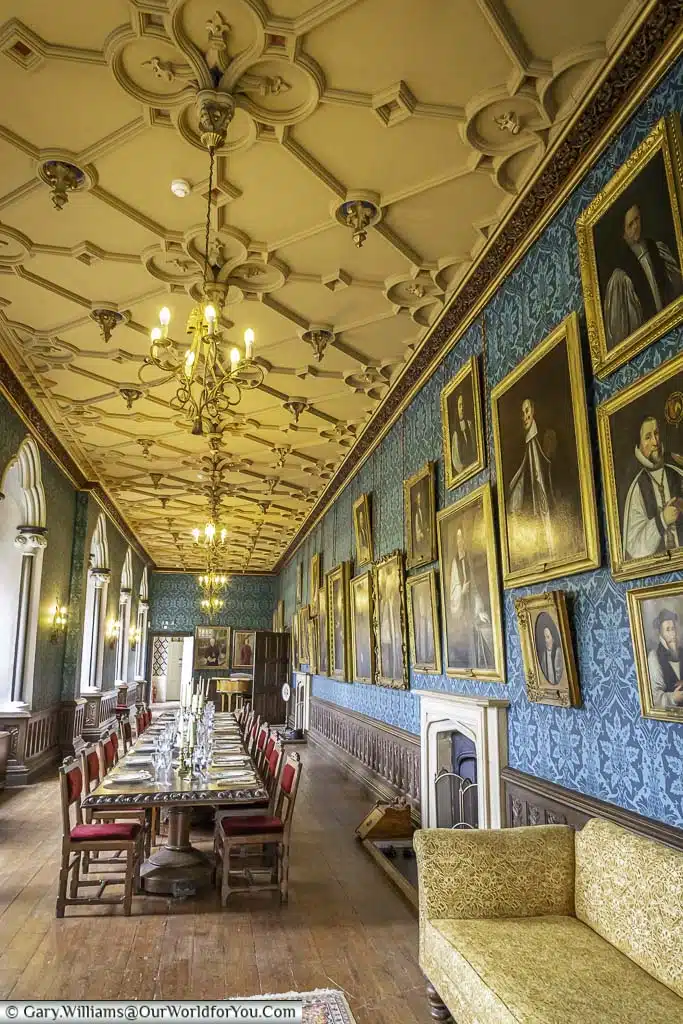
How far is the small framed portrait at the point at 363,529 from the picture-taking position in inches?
375

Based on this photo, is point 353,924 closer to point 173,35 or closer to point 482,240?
point 482,240

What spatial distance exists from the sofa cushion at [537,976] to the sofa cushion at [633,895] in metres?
0.06

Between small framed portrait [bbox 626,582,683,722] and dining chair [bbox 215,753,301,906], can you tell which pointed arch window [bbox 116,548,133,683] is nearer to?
dining chair [bbox 215,753,301,906]

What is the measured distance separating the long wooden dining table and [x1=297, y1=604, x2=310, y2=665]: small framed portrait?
9088mm

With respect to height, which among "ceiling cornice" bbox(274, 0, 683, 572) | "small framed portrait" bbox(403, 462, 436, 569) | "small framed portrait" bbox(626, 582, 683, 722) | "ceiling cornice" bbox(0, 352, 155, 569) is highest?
"ceiling cornice" bbox(0, 352, 155, 569)

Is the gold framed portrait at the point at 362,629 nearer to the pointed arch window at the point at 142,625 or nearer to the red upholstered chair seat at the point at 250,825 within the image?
the red upholstered chair seat at the point at 250,825

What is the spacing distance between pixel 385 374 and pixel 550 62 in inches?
165

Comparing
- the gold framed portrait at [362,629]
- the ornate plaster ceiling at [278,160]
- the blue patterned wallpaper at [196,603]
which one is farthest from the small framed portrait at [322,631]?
the blue patterned wallpaper at [196,603]

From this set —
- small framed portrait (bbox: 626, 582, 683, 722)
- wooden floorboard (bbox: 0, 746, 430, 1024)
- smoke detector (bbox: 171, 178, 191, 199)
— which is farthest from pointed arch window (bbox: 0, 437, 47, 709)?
small framed portrait (bbox: 626, 582, 683, 722)

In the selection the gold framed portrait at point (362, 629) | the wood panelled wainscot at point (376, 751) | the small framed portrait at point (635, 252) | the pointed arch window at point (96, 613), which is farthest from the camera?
the pointed arch window at point (96, 613)

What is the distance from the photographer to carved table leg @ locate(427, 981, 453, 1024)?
3.30 meters

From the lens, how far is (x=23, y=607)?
9.88 metres

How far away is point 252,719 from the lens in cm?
1013

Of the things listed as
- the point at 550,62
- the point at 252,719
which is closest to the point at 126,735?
the point at 252,719
